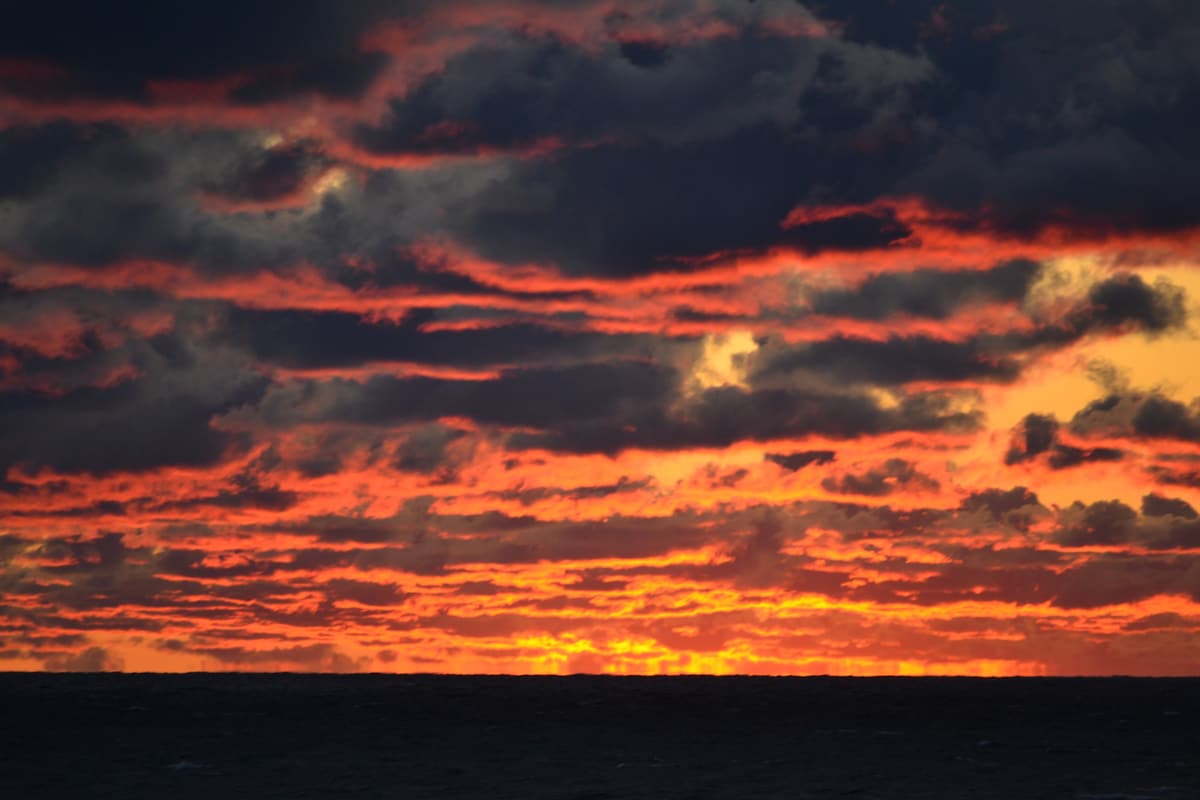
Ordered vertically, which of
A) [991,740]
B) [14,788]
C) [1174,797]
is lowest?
[1174,797]

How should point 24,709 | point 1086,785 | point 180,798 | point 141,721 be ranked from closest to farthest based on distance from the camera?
point 180,798
point 1086,785
point 141,721
point 24,709

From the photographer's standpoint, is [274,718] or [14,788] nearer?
[14,788]

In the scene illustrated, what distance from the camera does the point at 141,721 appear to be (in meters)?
137

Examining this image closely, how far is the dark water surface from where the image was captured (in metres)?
73.9

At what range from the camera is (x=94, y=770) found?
85.6 meters

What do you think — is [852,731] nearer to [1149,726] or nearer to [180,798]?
[1149,726]

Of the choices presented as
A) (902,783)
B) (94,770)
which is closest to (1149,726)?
(902,783)

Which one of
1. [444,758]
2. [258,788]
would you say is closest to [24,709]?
[444,758]

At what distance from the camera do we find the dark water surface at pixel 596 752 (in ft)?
243

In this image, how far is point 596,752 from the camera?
3863 inches

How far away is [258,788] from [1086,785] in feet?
133

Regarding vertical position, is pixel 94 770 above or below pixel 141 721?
below

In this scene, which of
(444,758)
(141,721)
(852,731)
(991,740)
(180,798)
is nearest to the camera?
(180,798)

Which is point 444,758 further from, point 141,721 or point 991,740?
point 141,721
